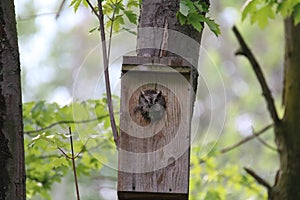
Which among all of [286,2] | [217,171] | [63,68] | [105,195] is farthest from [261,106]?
[286,2]

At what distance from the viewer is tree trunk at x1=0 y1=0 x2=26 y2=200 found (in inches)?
64.1

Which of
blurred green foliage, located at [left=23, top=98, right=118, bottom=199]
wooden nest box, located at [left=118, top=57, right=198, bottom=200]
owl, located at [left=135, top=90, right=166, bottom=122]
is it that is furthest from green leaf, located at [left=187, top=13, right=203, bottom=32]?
blurred green foliage, located at [left=23, top=98, right=118, bottom=199]

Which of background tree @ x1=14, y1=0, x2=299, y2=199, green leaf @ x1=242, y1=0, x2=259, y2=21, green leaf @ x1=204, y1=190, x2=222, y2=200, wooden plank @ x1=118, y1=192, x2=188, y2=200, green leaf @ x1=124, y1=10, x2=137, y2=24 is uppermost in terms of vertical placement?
background tree @ x1=14, y1=0, x2=299, y2=199

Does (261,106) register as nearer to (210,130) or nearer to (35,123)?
(35,123)

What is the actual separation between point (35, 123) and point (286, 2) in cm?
132

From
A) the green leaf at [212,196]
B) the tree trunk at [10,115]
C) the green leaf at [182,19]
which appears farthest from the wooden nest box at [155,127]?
the green leaf at [212,196]

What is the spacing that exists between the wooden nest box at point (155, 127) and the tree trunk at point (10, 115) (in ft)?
0.87

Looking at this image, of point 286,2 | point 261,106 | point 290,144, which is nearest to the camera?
point 286,2

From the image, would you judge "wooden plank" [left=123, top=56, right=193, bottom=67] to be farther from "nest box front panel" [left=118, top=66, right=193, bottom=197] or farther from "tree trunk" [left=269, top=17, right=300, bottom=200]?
"tree trunk" [left=269, top=17, right=300, bottom=200]

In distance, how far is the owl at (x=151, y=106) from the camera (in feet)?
5.75

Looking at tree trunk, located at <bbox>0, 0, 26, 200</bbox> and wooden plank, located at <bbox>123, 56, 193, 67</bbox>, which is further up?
wooden plank, located at <bbox>123, 56, 193, 67</bbox>

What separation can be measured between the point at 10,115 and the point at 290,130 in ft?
4.71

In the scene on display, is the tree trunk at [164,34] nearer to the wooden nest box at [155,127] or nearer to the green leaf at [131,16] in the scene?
the wooden nest box at [155,127]

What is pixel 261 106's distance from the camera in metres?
11.8
